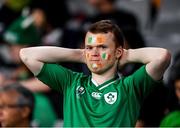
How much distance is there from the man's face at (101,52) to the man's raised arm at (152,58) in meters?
0.03

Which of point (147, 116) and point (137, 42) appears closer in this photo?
point (147, 116)

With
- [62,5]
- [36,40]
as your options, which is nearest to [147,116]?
[36,40]

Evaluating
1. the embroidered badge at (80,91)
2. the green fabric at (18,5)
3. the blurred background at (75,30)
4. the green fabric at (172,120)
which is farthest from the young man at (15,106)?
the green fabric at (18,5)

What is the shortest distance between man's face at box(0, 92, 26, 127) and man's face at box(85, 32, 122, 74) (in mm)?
679

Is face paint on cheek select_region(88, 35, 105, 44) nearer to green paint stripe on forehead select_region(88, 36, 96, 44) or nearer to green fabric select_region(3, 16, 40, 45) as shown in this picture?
green paint stripe on forehead select_region(88, 36, 96, 44)

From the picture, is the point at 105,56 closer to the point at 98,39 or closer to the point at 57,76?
the point at 98,39

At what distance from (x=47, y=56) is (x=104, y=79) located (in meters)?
0.19

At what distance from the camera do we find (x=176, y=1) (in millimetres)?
4562

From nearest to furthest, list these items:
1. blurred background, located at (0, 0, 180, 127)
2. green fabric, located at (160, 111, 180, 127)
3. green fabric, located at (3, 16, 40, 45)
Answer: green fabric, located at (160, 111, 180, 127)
blurred background, located at (0, 0, 180, 127)
green fabric, located at (3, 16, 40, 45)

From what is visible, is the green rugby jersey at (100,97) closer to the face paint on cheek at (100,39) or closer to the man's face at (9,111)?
the face paint on cheek at (100,39)

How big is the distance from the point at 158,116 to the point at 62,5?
1.43 m

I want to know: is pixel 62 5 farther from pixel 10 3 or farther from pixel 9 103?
pixel 9 103

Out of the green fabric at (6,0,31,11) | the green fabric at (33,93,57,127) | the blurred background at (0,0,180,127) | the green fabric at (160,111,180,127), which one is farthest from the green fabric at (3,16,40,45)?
the green fabric at (160,111,180,127)

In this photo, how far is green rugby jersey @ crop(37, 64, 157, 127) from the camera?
7.05ft
